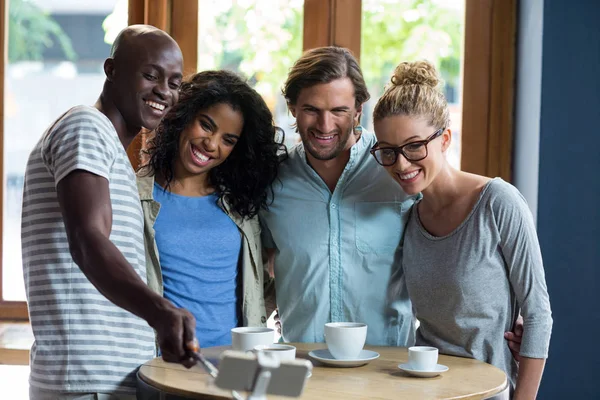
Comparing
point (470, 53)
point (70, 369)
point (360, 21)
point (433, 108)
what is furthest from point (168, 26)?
point (70, 369)

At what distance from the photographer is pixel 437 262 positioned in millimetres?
1909

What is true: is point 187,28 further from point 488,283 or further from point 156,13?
point 488,283

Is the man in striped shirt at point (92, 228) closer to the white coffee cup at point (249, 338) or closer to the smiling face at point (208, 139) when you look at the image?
the white coffee cup at point (249, 338)

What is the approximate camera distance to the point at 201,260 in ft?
6.68

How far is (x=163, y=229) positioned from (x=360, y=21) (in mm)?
1287

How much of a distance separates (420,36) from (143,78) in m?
1.56

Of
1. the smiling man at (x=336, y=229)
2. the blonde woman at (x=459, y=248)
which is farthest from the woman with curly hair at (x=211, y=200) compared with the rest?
the blonde woman at (x=459, y=248)

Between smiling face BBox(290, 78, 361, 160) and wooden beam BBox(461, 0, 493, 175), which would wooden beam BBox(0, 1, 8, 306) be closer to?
smiling face BBox(290, 78, 361, 160)

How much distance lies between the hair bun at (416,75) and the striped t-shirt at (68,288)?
76cm

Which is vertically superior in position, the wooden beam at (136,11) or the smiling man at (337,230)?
the wooden beam at (136,11)

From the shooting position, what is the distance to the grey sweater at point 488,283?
1794 millimetres

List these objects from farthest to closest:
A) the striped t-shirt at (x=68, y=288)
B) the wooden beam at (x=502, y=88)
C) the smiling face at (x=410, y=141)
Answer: the wooden beam at (x=502, y=88) → the smiling face at (x=410, y=141) → the striped t-shirt at (x=68, y=288)

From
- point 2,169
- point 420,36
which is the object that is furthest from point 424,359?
point 2,169

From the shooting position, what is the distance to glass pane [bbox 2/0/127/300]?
306cm
